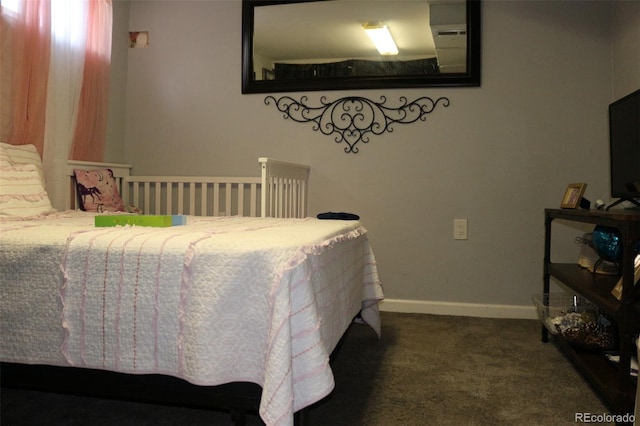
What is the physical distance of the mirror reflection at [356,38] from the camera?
8.54 feet

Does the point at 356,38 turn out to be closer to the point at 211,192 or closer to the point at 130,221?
the point at 211,192

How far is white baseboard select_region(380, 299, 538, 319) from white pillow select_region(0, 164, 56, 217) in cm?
178

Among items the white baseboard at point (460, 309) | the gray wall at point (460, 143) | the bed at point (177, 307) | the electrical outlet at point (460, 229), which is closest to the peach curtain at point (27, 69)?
the gray wall at point (460, 143)

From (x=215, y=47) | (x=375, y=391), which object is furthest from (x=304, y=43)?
(x=375, y=391)

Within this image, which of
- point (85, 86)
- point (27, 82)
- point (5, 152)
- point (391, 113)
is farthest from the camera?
point (391, 113)

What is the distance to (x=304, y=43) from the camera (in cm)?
277

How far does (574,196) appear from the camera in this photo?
202 cm

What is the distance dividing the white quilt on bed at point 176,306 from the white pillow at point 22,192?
0.60 meters

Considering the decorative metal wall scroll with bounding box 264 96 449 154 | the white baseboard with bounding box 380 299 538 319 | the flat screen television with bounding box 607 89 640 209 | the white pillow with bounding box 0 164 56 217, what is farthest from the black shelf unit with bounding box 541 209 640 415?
the white pillow with bounding box 0 164 56 217

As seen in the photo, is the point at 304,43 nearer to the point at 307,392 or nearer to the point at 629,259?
the point at 629,259

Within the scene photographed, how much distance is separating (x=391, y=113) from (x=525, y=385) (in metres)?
1.62

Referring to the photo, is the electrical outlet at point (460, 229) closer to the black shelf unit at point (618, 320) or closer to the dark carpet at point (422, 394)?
→ the dark carpet at point (422, 394)

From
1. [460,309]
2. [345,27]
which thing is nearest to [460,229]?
[460,309]

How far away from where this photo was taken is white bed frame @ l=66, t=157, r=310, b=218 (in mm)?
2386
